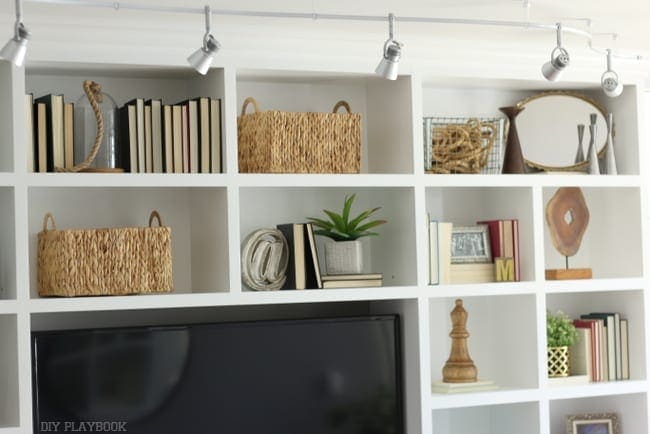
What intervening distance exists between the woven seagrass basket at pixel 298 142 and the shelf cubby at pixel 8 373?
1.01 meters

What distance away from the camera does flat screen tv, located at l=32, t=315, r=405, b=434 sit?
12.6 feet

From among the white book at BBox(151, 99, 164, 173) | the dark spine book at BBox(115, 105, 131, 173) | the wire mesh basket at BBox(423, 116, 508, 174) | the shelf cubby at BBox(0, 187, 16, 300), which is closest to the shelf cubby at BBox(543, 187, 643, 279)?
the wire mesh basket at BBox(423, 116, 508, 174)

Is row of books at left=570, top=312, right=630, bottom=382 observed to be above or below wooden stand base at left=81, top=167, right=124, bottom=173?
below

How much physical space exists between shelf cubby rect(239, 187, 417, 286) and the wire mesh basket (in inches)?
8.4

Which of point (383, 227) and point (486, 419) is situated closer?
point (383, 227)

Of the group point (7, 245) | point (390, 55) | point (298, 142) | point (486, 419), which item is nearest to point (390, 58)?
point (390, 55)

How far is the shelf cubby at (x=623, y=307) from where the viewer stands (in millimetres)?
4562

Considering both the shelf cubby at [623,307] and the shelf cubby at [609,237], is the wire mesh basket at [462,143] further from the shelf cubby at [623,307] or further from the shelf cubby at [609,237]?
the shelf cubby at [623,307]

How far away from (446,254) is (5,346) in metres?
1.69

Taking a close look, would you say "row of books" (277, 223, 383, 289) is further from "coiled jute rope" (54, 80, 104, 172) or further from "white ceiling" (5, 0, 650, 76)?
"coiled jute rope" (54, 80, 104, 172)

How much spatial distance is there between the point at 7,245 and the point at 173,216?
0.67m

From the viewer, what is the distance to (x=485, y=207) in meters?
4.67

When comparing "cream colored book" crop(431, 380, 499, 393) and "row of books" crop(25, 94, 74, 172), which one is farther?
"cream colored book" crop(431, 380, 499, 393)

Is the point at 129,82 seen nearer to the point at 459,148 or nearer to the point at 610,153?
the point at 459,148
